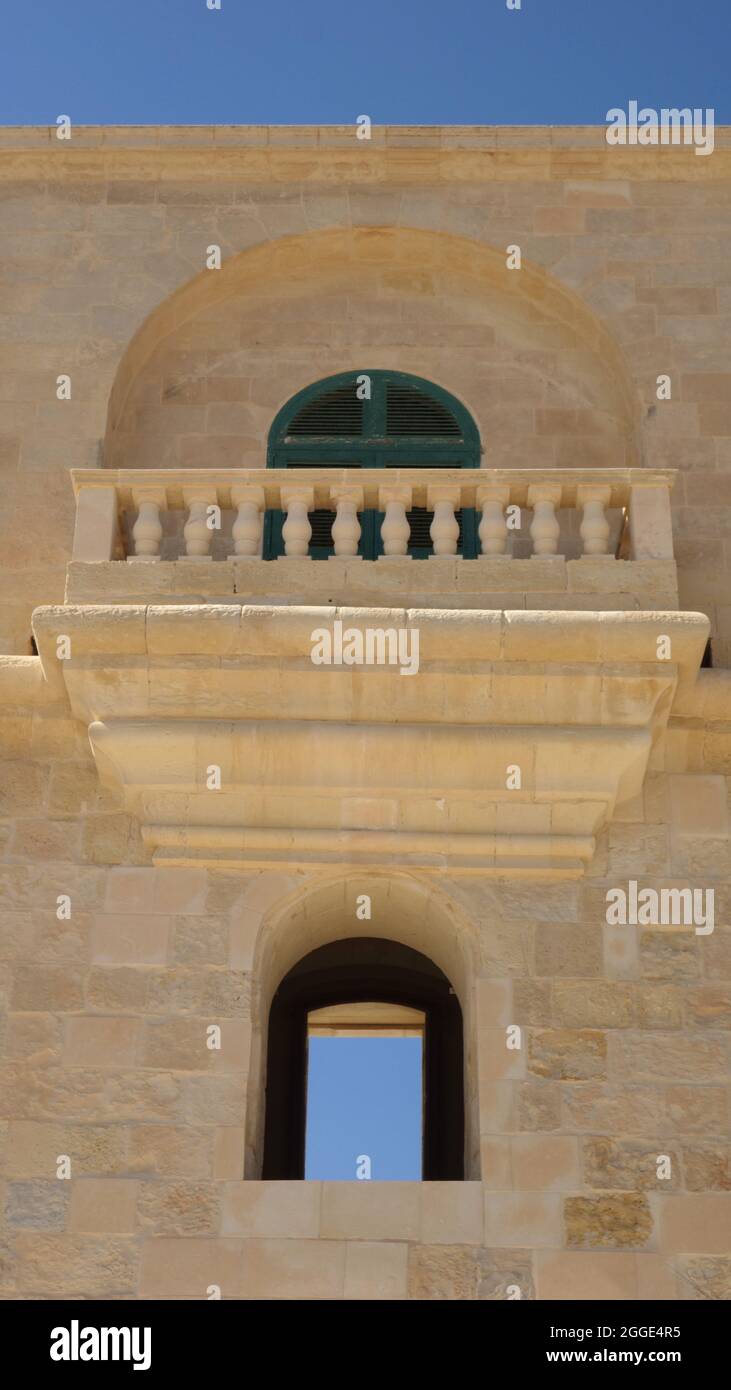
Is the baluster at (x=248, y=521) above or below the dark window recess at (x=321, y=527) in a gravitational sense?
below

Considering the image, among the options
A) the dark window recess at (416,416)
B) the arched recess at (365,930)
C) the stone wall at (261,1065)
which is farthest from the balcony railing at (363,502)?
the arched recess at (365,930)

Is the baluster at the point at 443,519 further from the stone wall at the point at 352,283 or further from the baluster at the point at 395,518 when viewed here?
the stone wall at the point at 352,283

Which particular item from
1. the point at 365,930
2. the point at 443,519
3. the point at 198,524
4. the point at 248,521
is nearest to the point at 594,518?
the point at 443,519

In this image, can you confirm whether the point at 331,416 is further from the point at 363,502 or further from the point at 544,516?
the point at 544,516

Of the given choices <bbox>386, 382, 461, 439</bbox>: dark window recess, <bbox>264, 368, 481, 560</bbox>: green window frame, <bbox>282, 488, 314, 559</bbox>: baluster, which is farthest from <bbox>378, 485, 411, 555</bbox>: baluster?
<bbox>386, 382, 461, 439</bbox>: dark window recess

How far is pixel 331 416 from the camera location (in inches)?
464

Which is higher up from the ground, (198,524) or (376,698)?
(198,524)

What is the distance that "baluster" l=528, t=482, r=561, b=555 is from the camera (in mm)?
10109

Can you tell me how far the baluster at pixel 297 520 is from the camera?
10.1 meters

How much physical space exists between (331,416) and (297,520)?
1.84 meters

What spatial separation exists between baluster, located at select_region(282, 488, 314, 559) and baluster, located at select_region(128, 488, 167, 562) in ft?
2.25

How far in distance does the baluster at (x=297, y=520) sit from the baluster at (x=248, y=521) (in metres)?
0.14
